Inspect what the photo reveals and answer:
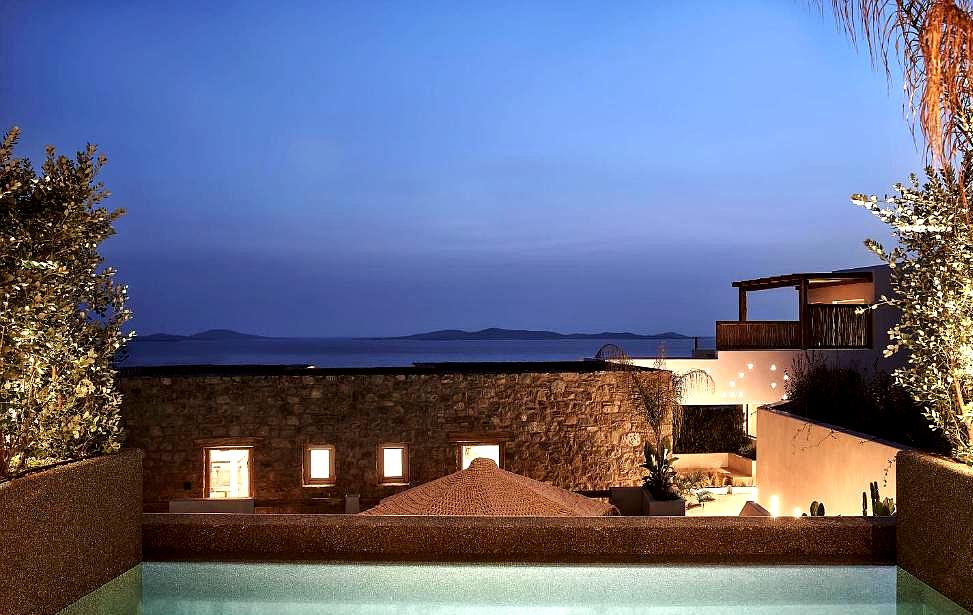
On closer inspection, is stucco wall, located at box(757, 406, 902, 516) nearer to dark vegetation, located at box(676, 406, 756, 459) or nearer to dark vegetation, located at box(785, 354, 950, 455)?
dark vegetation, located at box(785, 354, 950, 455)

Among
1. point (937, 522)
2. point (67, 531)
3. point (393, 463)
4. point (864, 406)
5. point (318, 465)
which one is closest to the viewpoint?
point (67, 531)

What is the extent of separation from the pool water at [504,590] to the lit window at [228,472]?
25.4 feet

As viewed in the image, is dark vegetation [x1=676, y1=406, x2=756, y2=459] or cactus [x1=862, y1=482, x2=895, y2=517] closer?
cactus [x1=862, y1=482, x2=895, y2=517]

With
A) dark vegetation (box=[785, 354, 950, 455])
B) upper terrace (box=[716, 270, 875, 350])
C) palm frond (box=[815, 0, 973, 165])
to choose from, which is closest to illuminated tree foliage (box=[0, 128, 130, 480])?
palm frond (box=[815, 0, 973, 165])

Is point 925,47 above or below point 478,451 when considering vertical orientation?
above

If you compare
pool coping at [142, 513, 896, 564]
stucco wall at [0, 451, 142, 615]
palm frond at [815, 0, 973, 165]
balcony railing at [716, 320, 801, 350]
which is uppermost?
palm frond at [815, 0, 973, 165]

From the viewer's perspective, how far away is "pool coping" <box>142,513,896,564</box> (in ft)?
12.0

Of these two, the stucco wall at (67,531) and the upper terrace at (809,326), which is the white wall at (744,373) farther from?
the stucco wall at (67,531)

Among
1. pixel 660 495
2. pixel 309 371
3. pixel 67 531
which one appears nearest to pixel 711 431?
pixel 660 495

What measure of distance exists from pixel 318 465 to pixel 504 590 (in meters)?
8.21

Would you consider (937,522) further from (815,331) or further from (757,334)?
(757,334)

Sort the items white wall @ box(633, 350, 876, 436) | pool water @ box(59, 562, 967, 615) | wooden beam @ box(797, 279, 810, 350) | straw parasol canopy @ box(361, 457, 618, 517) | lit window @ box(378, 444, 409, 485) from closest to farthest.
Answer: pool water @ box(59, 562, 967, 615), straw parasol canopy @ box(361, 457, 618, 517), lit window @ box(378, 444, 409, 485), wooden beam @ box(797, 279, 810, 350), white wall @ box(633, 350, 876, 436)

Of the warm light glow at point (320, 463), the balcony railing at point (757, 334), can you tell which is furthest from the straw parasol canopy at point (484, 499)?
the balcony railing at point (757, 334)

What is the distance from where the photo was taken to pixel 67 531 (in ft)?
10.1
